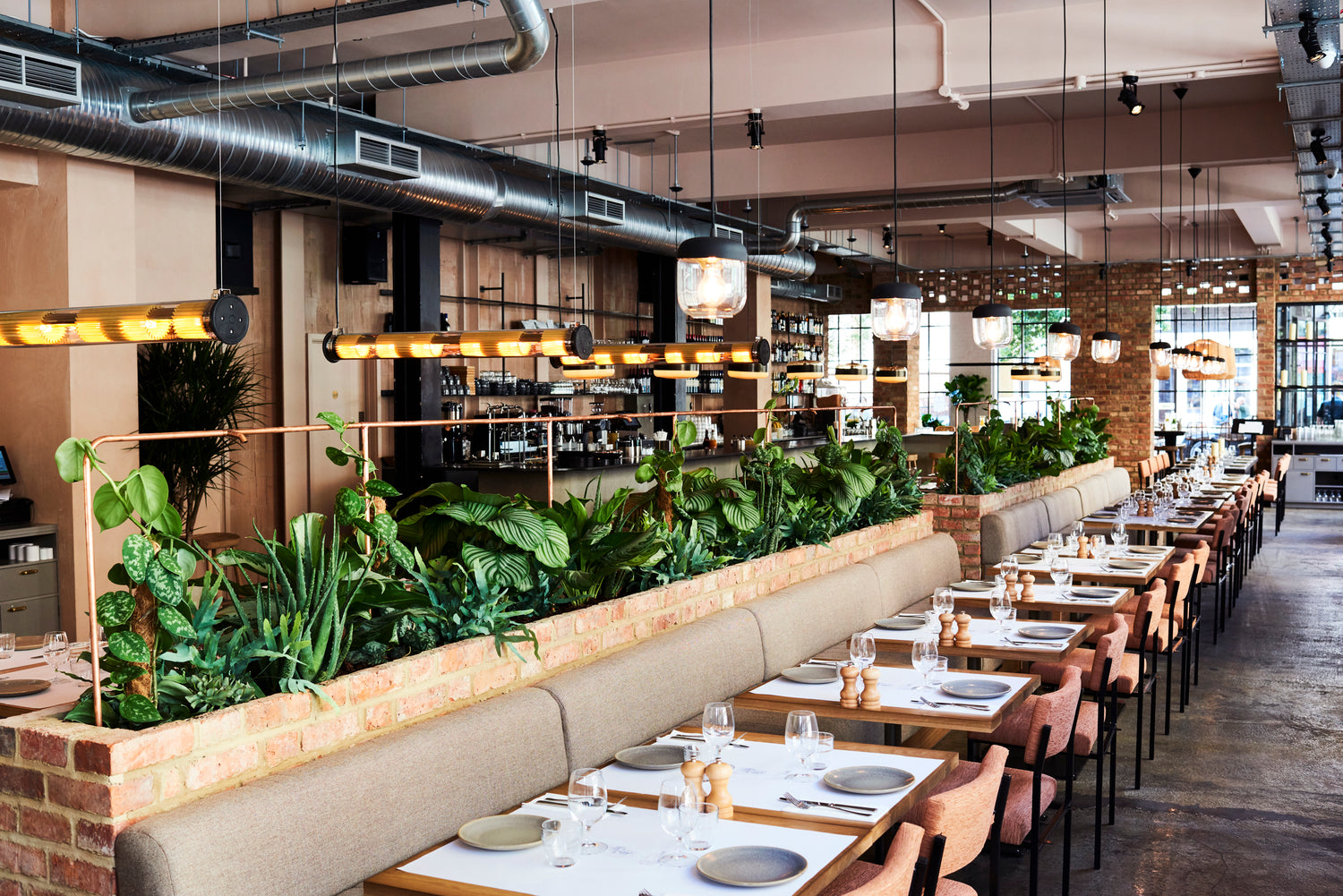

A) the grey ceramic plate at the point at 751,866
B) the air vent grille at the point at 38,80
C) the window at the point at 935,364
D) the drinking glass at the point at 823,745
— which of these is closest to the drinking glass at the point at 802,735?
the drinking glass at the point at 823,745

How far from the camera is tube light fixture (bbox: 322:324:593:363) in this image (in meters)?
6.95

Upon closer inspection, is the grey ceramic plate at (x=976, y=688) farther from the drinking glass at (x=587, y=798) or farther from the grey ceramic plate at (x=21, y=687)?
the grey ceramic plate at (x=21, y=687)

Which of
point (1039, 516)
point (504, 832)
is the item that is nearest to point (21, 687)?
point (504, 832)

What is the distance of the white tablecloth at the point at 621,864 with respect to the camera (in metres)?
2.28

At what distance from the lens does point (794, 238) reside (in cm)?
1188

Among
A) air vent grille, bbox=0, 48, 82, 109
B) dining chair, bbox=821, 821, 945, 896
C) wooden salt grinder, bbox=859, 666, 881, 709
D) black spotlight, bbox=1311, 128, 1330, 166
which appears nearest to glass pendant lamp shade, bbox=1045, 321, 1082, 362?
black spotlight, bbox=1311, 128, 1330, 166

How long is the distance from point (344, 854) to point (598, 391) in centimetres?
1101

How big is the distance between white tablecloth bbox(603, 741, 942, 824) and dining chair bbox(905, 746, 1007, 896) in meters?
0.15

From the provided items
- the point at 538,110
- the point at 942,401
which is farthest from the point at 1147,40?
the point at 942,401

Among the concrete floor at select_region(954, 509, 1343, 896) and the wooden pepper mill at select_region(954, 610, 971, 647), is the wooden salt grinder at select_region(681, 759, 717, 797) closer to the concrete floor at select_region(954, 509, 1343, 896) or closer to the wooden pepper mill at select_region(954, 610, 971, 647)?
the concrete floor at select_region(954, 509, 1343, 896)

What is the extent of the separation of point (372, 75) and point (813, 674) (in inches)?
126

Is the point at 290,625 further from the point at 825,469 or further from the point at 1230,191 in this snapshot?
the point at 1230,191

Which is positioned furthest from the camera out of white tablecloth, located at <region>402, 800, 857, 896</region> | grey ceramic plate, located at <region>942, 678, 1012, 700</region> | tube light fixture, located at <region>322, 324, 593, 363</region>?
tube light fixture, located at <region>322, 324, 593, 363</region>

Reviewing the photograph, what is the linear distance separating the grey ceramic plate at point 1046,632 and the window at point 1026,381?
1553cm
